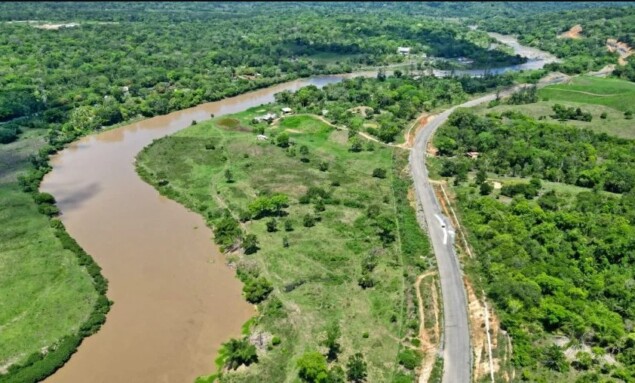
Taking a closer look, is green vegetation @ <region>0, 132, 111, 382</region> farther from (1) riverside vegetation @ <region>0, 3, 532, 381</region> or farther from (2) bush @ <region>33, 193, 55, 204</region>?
(1) riverside vegetation @ <region>0, 3, 532, 381</region>

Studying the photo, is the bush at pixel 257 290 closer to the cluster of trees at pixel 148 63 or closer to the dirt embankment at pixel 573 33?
the cluster of trees at pixel 148 63

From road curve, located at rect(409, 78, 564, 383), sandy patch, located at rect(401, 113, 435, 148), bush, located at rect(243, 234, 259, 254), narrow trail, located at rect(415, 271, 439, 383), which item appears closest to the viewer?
narrow trail, located at rect(415, 271, 439, 383)

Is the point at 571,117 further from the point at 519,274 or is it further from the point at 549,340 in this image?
the point at 549,340

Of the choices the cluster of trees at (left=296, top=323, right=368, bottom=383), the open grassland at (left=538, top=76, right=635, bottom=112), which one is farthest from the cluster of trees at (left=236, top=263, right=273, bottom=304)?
the open grassland at (left=538, top=76, right=635, bottom=112)

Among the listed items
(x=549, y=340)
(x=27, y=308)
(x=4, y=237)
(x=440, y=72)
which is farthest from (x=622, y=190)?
(x=440, y=72)

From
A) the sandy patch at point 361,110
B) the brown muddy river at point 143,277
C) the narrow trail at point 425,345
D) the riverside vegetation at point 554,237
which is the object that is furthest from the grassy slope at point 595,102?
the brown muddy river at point 143,277

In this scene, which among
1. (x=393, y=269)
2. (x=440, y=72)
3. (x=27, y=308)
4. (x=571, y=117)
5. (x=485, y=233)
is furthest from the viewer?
(x=440, y=72)
